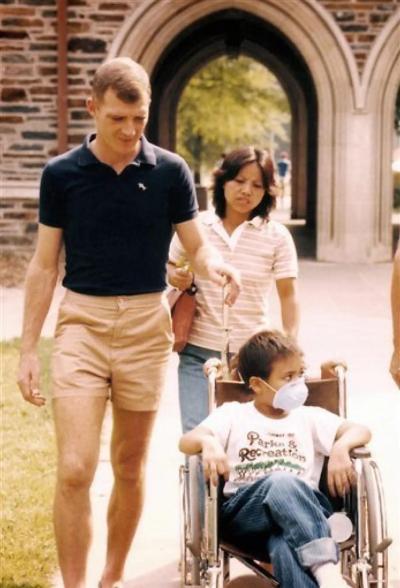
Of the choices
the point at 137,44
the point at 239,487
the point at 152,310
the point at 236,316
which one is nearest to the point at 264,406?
the point at 239,487

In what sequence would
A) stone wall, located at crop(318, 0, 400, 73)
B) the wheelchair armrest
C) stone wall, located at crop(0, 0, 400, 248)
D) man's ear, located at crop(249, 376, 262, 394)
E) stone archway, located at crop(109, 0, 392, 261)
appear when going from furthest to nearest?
stone wall, located at crop(318, 0, 400, 73) < stone archway, located at crop(109, 0, 392, 261) < stone wall, located at crop(0, 0, 400, 248) < man's ear, located at crop(249, 376, 262, 394) < the wheelchair armrest

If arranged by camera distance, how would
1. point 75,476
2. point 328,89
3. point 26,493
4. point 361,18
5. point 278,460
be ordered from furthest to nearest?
1. point 328,89
2. point 361,18
3. point 26,493
4. point 75,476
5. point 278,460

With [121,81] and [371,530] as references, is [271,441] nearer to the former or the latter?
[371,530]

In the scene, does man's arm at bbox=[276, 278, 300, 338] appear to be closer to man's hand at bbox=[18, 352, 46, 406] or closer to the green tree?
man's hand at bbox=[18, 352, 46, 406]

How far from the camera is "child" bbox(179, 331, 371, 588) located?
11.8 feet

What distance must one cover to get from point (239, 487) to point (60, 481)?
1.96 ft

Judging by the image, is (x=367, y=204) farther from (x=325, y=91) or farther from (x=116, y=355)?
(x=116, y=355)

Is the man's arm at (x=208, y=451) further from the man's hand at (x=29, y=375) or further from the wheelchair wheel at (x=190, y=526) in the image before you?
the man's hand at (x=29, y=375)

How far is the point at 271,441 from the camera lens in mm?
3875

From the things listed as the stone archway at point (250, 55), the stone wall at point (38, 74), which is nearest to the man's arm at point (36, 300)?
the stone wall at point (38, 74)

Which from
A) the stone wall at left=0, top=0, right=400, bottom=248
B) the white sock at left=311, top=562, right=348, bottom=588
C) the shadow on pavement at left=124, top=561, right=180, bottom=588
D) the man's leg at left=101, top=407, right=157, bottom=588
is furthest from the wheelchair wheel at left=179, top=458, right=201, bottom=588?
the stone wall at left=0, top=0, right=400, bottom=248

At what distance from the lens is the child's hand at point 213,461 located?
369cm

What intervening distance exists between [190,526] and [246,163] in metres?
1.54

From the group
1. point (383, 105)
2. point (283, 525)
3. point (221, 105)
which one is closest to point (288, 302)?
point (283, 525)
